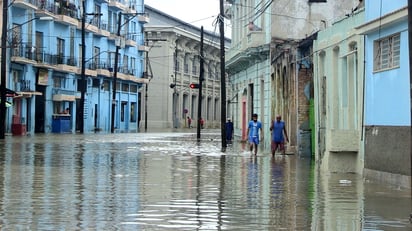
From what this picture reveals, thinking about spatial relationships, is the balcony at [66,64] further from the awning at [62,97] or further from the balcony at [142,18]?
the balcony at [142,18]

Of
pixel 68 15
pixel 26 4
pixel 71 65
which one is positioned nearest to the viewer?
pixel 26 4

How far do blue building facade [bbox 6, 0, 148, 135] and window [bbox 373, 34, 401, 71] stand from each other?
33.0m

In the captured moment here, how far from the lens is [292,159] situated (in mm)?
23703

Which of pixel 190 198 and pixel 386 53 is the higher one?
pixel 386 53


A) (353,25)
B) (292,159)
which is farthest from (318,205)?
(292,159)

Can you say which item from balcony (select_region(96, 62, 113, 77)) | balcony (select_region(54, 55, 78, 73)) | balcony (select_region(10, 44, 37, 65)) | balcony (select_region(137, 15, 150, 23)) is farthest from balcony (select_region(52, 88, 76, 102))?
balcony (select_region(137, 15, 150, 23))

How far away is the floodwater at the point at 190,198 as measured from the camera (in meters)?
9.39

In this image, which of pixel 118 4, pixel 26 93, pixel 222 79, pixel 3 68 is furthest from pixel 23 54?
pixel 222 79

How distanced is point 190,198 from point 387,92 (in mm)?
5624

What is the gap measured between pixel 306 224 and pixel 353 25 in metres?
10.1

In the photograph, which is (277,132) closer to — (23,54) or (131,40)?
(23,54)

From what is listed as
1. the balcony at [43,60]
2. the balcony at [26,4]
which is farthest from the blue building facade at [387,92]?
the balcony at [43,60]

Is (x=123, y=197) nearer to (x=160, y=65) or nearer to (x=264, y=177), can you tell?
(x=264, y=177)

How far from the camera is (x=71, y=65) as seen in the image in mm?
57531
